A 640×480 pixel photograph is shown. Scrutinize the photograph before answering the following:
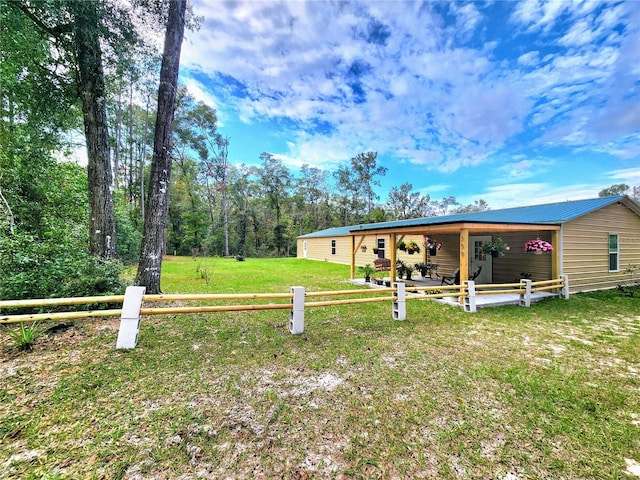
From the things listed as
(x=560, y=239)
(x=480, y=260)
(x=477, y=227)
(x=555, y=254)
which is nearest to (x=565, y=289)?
(x=555, y=254)

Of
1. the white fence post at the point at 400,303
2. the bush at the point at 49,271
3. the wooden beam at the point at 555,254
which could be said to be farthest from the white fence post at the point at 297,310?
the wooden beam at the point at 555,254

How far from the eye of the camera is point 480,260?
415 inches

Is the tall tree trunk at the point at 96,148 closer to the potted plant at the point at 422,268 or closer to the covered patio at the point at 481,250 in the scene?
the covered patio at the point at 481,250

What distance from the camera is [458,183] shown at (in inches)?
1174

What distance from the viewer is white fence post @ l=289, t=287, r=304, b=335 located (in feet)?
14.4

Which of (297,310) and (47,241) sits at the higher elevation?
(47,241)

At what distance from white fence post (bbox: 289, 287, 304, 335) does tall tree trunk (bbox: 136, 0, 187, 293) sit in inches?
145

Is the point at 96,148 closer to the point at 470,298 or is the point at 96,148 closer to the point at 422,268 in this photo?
the point at 470,298

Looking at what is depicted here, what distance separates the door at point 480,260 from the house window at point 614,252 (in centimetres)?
412

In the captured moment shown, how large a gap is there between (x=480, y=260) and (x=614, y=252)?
4.61m

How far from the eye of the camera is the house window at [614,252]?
9434 mm

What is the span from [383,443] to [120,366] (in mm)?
3173

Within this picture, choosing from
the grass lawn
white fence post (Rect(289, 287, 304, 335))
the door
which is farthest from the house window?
white fence post (Rect(289, 287, 304, 335))

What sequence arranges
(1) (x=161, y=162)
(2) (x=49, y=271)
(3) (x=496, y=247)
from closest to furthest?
1. (2) (x=49, y=271)
2. (1) (x=161, y=162)
3. (3) (x=496, y=247)
